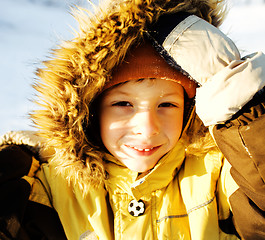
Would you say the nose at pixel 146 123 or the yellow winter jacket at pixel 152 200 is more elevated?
the nose at pixel 146 123

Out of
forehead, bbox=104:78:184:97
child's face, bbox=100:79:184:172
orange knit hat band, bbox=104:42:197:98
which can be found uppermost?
orange knit hat band, bbox=104:42:197:98

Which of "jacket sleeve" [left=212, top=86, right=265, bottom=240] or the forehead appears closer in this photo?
"jacket sleeve" [left=212, top=86, right=265, bottom=240]

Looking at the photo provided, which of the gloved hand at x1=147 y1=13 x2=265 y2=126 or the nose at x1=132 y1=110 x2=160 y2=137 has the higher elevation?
the gloved hand at x1=147 y1=13 x2=265 y2=126

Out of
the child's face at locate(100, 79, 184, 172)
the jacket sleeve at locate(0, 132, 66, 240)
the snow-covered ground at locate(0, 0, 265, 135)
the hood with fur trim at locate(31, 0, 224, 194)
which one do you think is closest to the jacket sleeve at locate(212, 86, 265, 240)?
the child's face at locate(100, 79, 184, 172)

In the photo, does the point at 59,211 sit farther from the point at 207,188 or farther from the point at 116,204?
the point at 207,188

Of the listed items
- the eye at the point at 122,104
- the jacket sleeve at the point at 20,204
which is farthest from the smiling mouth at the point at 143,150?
the jacket sleeve at the point at 20,204

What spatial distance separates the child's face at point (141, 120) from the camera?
1078 mm

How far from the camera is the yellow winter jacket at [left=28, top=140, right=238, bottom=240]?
3.49ft

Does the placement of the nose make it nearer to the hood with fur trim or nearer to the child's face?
the child's face

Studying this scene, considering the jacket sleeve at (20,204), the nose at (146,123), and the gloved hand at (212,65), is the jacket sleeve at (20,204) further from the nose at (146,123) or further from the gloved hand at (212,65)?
the gloved hand at (212,65)

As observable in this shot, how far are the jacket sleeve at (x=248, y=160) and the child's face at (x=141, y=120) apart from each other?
0.19 m

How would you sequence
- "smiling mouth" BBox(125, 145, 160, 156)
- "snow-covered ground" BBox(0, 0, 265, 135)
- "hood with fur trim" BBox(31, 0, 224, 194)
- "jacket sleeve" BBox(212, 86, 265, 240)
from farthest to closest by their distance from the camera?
1. "snow-covered ground" BBox(0, 0, 265, 135)
2. "smiling mouth" BBox(125, 145, 160, 156)
3. "hood with fur trim" BBox(31, 0, 224, 194)
4. "jacket sleeve" BBox(212, 86, 265, 240)

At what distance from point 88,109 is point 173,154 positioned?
38 cm

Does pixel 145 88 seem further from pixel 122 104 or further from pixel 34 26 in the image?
pixel 34 26
